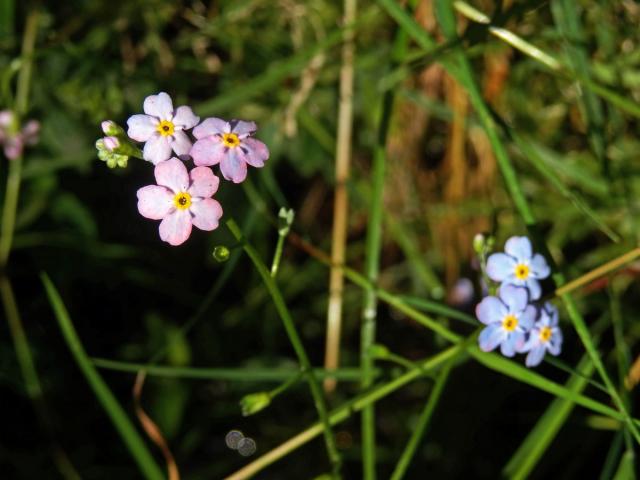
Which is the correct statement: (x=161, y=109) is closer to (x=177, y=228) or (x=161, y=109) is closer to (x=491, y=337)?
(x=177, y=228)

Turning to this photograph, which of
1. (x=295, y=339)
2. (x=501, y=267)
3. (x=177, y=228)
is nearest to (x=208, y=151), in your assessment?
(x=177, y=228)

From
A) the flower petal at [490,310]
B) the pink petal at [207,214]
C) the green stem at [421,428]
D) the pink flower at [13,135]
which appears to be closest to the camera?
the pink petal at [207,214]

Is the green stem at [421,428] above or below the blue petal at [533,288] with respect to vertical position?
below

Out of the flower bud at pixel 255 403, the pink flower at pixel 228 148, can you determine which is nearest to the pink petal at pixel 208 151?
the pink flower at pixel 228 148

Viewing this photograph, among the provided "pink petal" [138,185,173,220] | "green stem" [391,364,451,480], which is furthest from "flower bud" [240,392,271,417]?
"pink petal" [138,185,173,220]

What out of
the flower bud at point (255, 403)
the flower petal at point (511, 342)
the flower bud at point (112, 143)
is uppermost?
the flower bud at point (112, 143)

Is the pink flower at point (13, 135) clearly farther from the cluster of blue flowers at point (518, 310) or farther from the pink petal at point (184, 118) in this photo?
the cluster of blue flowers at point (518, 310)

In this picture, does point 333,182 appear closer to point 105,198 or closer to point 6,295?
point 105,198

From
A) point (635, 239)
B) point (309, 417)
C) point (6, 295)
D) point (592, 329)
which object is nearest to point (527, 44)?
point (635, 239)
